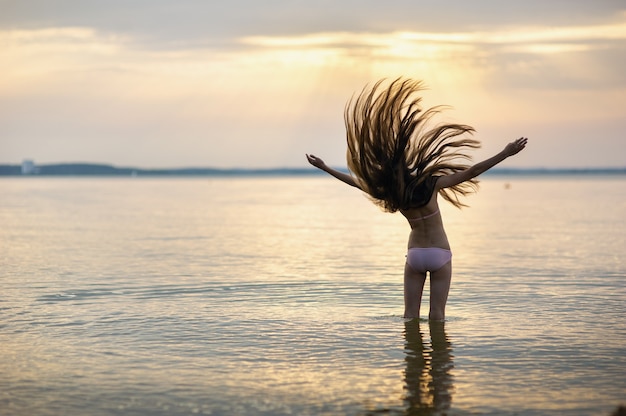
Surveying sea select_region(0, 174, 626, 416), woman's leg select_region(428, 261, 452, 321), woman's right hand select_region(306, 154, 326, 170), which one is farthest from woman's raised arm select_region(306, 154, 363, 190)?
sea select_region(0, 174, 626, 416)

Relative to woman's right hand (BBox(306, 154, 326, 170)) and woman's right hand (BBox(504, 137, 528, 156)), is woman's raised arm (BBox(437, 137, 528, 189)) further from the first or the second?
woman's right hand (BBox(306, 154, 326, 170))

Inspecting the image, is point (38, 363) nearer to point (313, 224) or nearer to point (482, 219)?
point (313, 224)

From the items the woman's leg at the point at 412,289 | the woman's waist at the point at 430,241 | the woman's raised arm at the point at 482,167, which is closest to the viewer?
the woman's raised arm at the point at 482,167

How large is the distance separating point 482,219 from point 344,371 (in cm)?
2755

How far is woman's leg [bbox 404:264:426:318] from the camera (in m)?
9.73

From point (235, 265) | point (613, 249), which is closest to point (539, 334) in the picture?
point (235, 265)

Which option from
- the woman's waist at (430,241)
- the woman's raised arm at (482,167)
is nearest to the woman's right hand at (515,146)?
the woman's raised arm at (482,167)

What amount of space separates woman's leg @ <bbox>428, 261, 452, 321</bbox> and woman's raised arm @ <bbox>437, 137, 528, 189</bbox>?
80 cm

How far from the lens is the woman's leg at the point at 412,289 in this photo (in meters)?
9.73

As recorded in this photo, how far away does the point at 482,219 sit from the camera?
35.0 meters

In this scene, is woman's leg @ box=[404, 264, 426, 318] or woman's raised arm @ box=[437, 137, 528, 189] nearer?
woman's raised arm @ box=[437, 137, 528, 189]

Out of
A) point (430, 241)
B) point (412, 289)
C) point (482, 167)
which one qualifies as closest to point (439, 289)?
point (412, 289)

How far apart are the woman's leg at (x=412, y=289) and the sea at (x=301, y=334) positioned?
0.15 meters

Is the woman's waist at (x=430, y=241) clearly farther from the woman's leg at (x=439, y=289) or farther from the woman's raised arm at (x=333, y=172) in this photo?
the woman's raised arm at (x=333, y=172)
